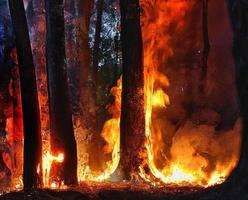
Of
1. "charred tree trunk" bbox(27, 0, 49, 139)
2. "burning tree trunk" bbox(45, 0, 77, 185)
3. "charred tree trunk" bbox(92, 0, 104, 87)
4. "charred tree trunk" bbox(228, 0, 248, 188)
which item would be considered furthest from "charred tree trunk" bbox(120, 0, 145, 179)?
"charred tree trunk" bbox(27, 0, 49, 139)

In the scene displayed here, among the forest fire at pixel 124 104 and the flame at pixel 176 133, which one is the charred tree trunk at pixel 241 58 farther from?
the flame at pixel 176 133

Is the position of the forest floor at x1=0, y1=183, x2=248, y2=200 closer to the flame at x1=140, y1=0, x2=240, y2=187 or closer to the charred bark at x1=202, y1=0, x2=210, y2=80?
the flame at x1=140, y1=0, x2=240, y2=187

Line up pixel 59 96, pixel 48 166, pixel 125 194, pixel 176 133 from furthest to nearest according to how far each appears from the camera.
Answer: pixel 176 133
pixel 48 166
pixel 59 96
pixel 125 194

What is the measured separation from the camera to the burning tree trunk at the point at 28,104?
11.9 m

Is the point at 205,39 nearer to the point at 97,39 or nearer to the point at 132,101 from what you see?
the point at 97,39

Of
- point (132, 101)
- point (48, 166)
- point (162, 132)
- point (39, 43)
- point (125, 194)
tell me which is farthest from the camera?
point (39, 43)

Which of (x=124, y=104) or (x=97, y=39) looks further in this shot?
(x=97, y=39)

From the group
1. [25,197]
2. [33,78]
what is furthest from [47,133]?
[25,197]

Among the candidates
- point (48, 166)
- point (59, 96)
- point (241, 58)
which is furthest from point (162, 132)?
point (241, 58)

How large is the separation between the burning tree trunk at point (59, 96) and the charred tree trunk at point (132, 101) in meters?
2.07

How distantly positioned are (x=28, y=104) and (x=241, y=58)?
5.81m

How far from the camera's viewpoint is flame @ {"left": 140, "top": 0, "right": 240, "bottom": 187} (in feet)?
54.0

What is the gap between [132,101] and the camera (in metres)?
14.2

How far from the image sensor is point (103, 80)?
22.2 meters
